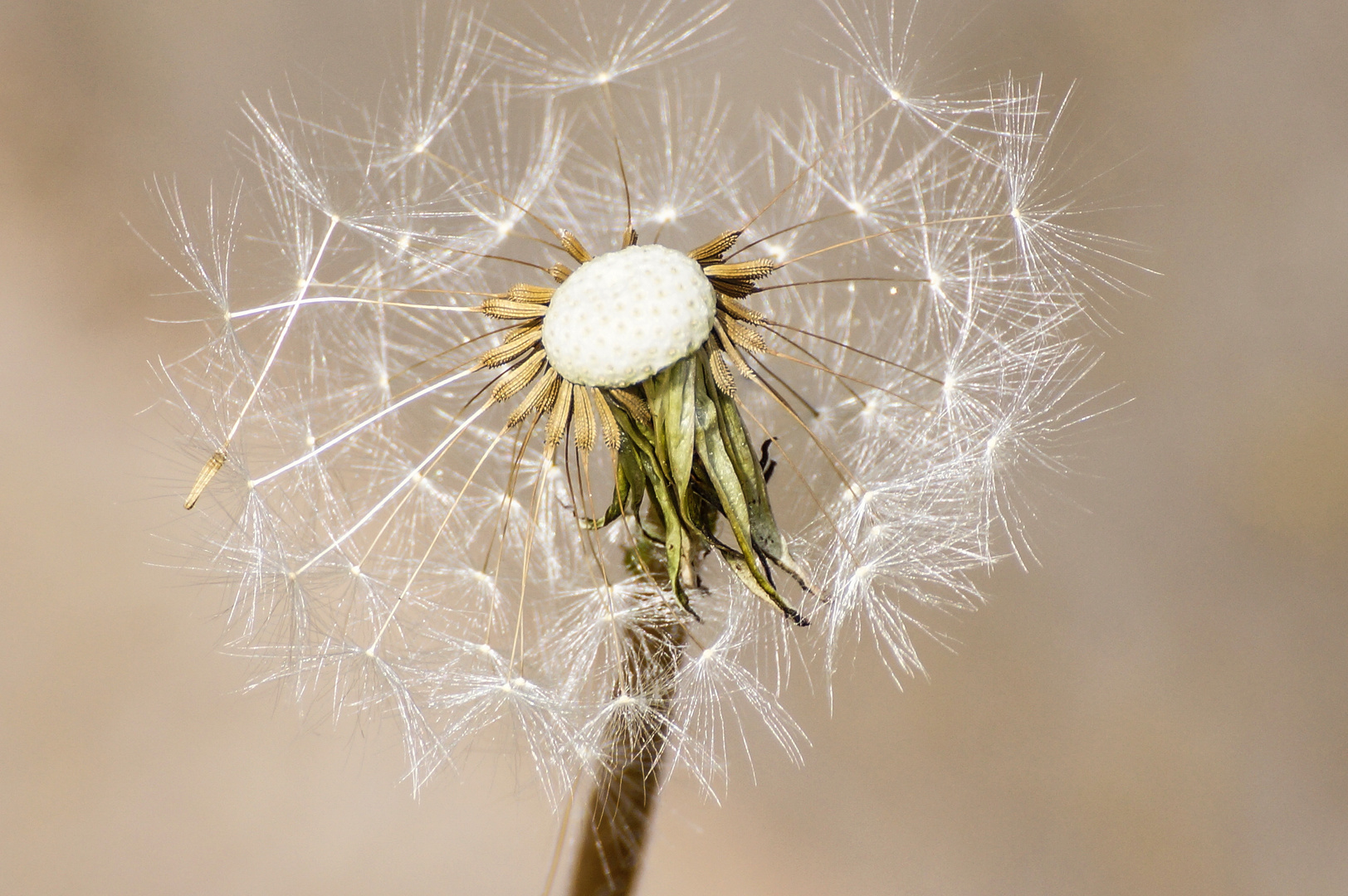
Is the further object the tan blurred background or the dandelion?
the tan blurred background

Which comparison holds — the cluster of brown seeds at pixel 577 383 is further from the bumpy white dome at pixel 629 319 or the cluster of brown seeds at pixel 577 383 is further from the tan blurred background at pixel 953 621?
the tan blurred background at pixel 953 621

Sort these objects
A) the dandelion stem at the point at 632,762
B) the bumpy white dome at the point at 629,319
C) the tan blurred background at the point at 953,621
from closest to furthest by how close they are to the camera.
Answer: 1. the bumpy white dome at the point at 629,319
2. the dandelion stem at the point at 632,762
3. the tan blurred background at the point at 953,621

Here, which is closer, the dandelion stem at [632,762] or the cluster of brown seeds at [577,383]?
the cluster of brown seeds at [577,383]

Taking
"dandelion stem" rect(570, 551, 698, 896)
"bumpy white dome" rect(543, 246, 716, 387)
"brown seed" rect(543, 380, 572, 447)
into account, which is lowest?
"dandelion stem" rect(570, 551, 698, 896)

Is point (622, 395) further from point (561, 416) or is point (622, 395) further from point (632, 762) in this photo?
point (632, 762)

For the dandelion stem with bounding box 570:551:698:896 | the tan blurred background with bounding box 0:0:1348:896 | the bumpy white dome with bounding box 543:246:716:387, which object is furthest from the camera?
the tan blurred background with bounding box 0:0:1348:896

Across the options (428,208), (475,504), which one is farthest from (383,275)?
(475,504)

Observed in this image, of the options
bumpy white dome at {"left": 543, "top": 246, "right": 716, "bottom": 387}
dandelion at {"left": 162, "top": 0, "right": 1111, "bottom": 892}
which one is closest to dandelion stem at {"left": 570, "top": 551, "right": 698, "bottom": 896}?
dandelion at {"left": 162, "top": 0, "right": 1111, "bottom": 892}

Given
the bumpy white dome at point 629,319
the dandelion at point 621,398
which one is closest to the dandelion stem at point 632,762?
the dandelion at point 621,398

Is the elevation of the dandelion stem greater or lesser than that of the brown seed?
lesser

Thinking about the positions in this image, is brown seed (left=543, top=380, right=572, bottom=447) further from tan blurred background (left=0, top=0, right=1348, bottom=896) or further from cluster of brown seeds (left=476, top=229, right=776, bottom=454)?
tan blurred background (left=0, top=0, right=1348, bottom=896)
